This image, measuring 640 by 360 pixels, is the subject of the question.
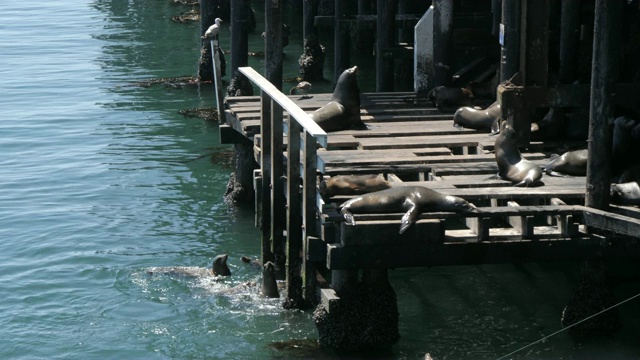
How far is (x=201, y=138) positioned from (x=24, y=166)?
282 centimetres

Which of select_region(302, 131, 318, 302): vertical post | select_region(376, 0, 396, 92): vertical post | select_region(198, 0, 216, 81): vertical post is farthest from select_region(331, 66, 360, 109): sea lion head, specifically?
select_region(198, 0, 216, 81): vertical post

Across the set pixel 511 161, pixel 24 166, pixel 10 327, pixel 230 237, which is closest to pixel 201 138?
pixel 24 166

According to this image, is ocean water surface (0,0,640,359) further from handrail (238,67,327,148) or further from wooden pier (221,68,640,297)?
handrail (238,67,327,148)

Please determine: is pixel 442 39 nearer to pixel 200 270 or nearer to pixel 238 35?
pixel 200 270

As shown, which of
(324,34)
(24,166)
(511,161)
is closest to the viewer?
(511,161)

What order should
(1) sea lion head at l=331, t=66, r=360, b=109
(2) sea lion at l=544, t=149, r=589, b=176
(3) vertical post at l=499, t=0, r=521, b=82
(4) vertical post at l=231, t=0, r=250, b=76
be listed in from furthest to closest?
(4) vertical post at l=231, t=0, r=250, b=76
(1) sea lion head at l=331, t=66, r=360, b=109
(3) vertical post at l=499, t=0, r=521, b=82
(2) sea lion at l=544, t=149, r=589, b=176

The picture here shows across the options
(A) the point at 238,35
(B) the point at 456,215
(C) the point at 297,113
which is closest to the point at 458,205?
(B) the point at 456,215

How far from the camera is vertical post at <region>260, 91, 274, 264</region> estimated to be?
11820mm

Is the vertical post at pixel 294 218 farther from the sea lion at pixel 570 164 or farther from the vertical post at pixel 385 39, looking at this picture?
the vertical post at pixel 385 39

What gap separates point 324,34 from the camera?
2966 cm

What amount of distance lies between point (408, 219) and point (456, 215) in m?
0.41

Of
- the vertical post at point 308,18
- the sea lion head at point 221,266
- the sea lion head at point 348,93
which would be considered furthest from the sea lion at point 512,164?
the vertical post at point 308,18

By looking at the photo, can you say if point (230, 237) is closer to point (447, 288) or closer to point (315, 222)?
point (447, 288)

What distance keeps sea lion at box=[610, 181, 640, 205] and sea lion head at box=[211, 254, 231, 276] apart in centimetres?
438
